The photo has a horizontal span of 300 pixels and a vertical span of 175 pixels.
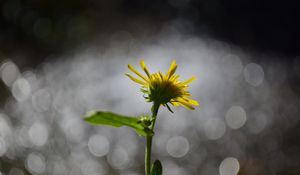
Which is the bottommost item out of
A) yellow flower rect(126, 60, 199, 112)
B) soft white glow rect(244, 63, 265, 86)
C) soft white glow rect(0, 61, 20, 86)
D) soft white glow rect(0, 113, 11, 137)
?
soft white glow rect(0, 113, 11, 137)

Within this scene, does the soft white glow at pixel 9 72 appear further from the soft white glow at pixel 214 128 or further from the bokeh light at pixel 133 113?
the soft white glow at pixel 214 128

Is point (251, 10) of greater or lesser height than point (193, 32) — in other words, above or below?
above

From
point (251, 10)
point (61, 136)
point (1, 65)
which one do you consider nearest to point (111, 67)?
point (1, 65)

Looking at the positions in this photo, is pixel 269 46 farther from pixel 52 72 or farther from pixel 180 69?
pixel 52 72

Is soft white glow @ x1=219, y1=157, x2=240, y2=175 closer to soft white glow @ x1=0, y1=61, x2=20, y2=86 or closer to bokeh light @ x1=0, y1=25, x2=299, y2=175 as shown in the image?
bokeh light @ x1=0, y1=25, x2=299, y2=175

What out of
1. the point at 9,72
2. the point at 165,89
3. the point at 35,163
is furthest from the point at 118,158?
the point at 165,89

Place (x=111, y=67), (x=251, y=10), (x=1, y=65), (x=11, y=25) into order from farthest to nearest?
(x=251, y=10), (x=11, y=25), (x=111, y=67), (x=1, y=65)

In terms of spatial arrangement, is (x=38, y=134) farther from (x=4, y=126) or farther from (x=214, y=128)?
(x=214, y=128)

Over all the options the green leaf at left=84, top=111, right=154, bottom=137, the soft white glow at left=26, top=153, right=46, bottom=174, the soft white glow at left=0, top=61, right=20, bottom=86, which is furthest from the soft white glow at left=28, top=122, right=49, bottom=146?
the green leaf at left=84, top=111, right=154, bottom=137
